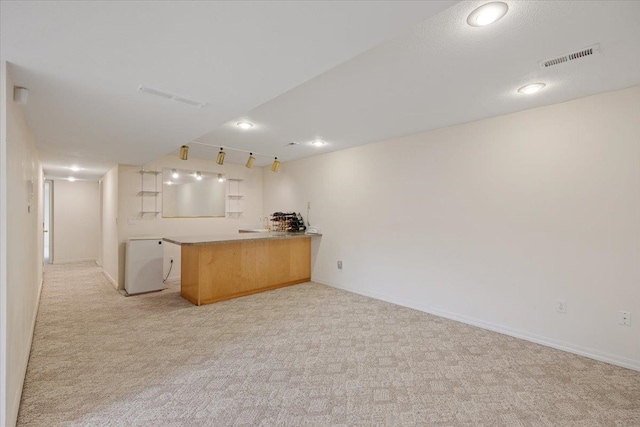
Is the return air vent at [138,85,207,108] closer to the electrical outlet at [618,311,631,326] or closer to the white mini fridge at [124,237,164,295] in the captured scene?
the white mini fridge at [124,237,164,295]

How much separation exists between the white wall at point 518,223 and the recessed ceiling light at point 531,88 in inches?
20.0

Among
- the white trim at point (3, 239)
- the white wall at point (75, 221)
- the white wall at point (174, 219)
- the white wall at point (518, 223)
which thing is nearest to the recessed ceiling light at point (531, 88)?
the white wall at point (518, 223)

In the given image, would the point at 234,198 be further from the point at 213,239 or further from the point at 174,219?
the point at 213,239

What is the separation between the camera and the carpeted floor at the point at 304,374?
6.49 ft

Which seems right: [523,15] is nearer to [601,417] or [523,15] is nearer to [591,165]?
[591,165]

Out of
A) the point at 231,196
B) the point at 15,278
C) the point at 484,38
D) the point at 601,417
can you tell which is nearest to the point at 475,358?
the point at 601,417

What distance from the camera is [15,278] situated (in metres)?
2.10

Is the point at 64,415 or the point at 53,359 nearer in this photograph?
the point at 64,415

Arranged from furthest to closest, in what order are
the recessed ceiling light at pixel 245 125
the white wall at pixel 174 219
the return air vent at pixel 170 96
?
1. the white wall at pixel 174 219
2. the recessed ceiling light at pixel 245 125
3. the return air vent at pixel 170 96

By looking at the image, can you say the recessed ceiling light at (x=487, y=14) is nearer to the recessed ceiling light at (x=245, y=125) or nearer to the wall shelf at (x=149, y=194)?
the recessed ceiling light at (x=245, y=125)

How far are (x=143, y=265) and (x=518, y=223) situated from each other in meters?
5.36

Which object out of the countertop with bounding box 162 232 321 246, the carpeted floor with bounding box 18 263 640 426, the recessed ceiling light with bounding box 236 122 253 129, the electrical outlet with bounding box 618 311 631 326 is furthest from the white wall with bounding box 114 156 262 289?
the electrical outlet with bounding box 618 311 631 326

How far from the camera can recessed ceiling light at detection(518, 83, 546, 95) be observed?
2.59 metres

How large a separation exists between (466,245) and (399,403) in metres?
2.16
